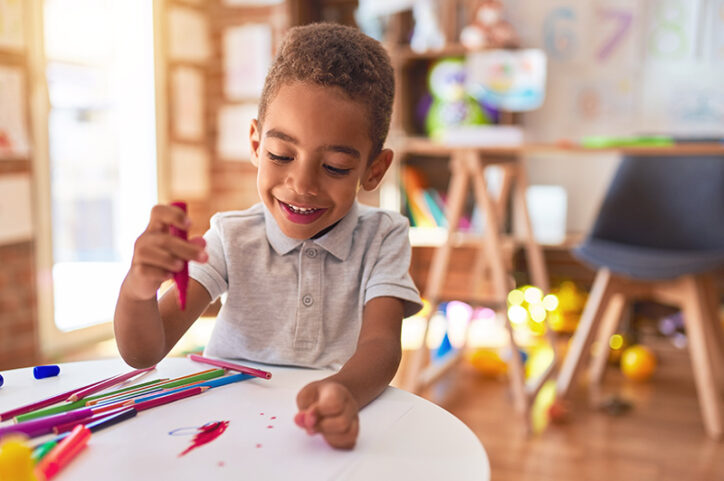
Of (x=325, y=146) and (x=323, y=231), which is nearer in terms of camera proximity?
(x=325, y=146)

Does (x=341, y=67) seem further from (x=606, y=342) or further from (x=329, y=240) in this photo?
(x=606, y=342)

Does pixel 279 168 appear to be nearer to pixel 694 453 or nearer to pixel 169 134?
pixel 694 453

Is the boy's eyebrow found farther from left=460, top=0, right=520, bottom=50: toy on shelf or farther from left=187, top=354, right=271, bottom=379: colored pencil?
left=460, top=0, right=520, bottom=50: toy on shelf

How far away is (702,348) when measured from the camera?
1.92 m

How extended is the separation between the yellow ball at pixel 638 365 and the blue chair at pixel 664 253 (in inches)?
6.0

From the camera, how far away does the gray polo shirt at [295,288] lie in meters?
0.81

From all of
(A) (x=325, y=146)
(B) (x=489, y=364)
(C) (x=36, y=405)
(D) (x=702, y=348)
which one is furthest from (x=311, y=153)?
(B) (x=489, y=364)

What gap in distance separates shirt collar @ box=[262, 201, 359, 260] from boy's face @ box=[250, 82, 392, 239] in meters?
0.05

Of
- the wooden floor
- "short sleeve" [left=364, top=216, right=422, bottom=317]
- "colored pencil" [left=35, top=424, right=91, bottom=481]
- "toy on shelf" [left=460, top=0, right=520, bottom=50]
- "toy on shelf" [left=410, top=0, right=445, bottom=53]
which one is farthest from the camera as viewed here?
"toy on shelf" [left=410, top=0, right=445, bottom=53]

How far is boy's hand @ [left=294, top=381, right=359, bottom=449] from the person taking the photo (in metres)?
0.51

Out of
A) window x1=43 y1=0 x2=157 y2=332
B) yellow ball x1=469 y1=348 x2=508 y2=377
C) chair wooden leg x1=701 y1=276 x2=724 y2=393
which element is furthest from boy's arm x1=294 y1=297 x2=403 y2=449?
window x1=43 y1=0 x2=157 y2=332

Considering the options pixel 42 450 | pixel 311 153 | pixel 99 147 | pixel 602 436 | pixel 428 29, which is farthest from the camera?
pixel 428 29

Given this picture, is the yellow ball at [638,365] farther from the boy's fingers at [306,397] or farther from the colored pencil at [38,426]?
the colored pencil at [38,426]

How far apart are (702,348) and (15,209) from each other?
2.26 m
